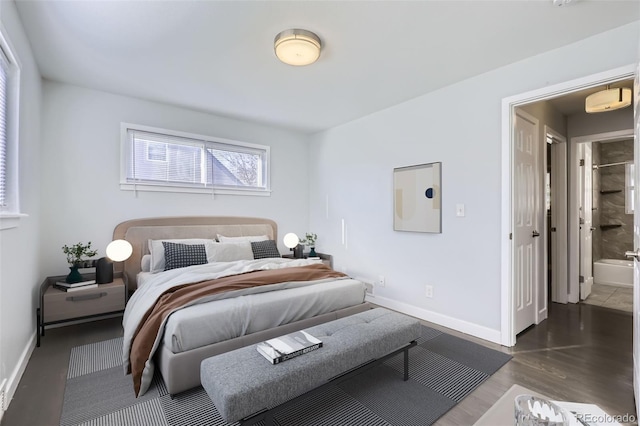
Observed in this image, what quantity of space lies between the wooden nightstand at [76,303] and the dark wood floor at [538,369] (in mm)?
247

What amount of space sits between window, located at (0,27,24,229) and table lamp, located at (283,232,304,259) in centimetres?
297

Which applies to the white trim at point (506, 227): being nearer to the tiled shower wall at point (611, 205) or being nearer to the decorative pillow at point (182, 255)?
the decorative pillow at point (182, 255)

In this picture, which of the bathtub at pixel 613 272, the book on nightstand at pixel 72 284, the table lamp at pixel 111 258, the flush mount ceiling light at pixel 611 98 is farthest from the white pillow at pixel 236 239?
the bathtub at pixel 613 272

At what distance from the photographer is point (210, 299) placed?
89.1 inches

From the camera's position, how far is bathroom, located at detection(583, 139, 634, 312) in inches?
197

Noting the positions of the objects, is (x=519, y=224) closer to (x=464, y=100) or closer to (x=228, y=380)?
(x=464, y=100)

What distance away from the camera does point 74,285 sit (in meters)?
2.86

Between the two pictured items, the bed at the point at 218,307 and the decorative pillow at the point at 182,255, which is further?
the decorative pillow at the point at 182,255

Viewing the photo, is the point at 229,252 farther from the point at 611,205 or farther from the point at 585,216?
the point at 611,205

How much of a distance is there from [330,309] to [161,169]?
279cm

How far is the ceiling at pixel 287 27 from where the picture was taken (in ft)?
→ 6.64

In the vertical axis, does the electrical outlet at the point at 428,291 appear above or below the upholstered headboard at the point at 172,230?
below

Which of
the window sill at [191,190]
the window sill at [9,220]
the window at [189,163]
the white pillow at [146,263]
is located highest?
the window at [189,163]

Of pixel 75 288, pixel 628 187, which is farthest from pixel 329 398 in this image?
pixel 628 187
